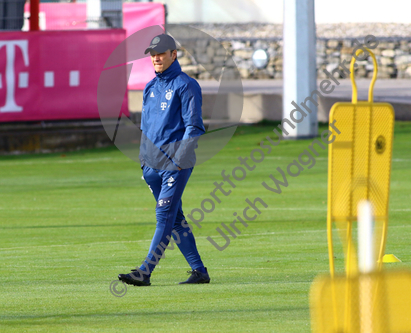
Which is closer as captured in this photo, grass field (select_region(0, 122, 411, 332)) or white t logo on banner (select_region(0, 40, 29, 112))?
grass field (select_region(0, 122, 411, 332))

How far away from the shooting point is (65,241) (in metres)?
10.1

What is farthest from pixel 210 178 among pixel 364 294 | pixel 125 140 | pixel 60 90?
pixel 364 294

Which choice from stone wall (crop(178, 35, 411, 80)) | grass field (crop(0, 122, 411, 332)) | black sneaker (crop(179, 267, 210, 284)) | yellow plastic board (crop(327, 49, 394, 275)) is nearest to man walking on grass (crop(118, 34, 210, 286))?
black sneaker (crop(179, 267, 210, 284))

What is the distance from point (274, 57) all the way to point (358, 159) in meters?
33.4

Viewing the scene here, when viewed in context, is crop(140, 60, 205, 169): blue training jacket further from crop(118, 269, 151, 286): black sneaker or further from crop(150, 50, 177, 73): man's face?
crop(118, 269, 151, 286): black sneaker

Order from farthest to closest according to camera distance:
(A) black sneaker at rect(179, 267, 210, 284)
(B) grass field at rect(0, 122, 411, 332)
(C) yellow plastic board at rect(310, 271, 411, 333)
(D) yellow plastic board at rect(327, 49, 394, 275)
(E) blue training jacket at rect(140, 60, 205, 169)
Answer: (A) black sneaker at rect(179, 267, 210, 284) → (E) blue training jacket at rect(140, 60, 205, 169) → (B) grass field at rect(0, 122, 411, 332) → (D) yellow plastic board at rect(327, 49, 394, 275) → (C) yellow plastic board at rect(310, 271, 411, 333)

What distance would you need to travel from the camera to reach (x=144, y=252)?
9.27m

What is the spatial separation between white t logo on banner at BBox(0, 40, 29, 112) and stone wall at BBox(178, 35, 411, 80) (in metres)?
15.1

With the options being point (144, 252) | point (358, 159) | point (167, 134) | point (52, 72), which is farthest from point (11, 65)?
point (358, 159)

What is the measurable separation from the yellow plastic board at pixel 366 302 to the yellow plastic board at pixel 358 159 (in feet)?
1.82

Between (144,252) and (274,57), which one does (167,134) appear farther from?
(274,57)

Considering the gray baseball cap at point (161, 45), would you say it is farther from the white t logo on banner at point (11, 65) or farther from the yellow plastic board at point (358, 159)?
the white t logo on banner at point (11, 65)

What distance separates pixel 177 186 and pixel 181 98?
0.76 metres

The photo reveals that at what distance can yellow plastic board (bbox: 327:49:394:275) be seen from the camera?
4.80m
